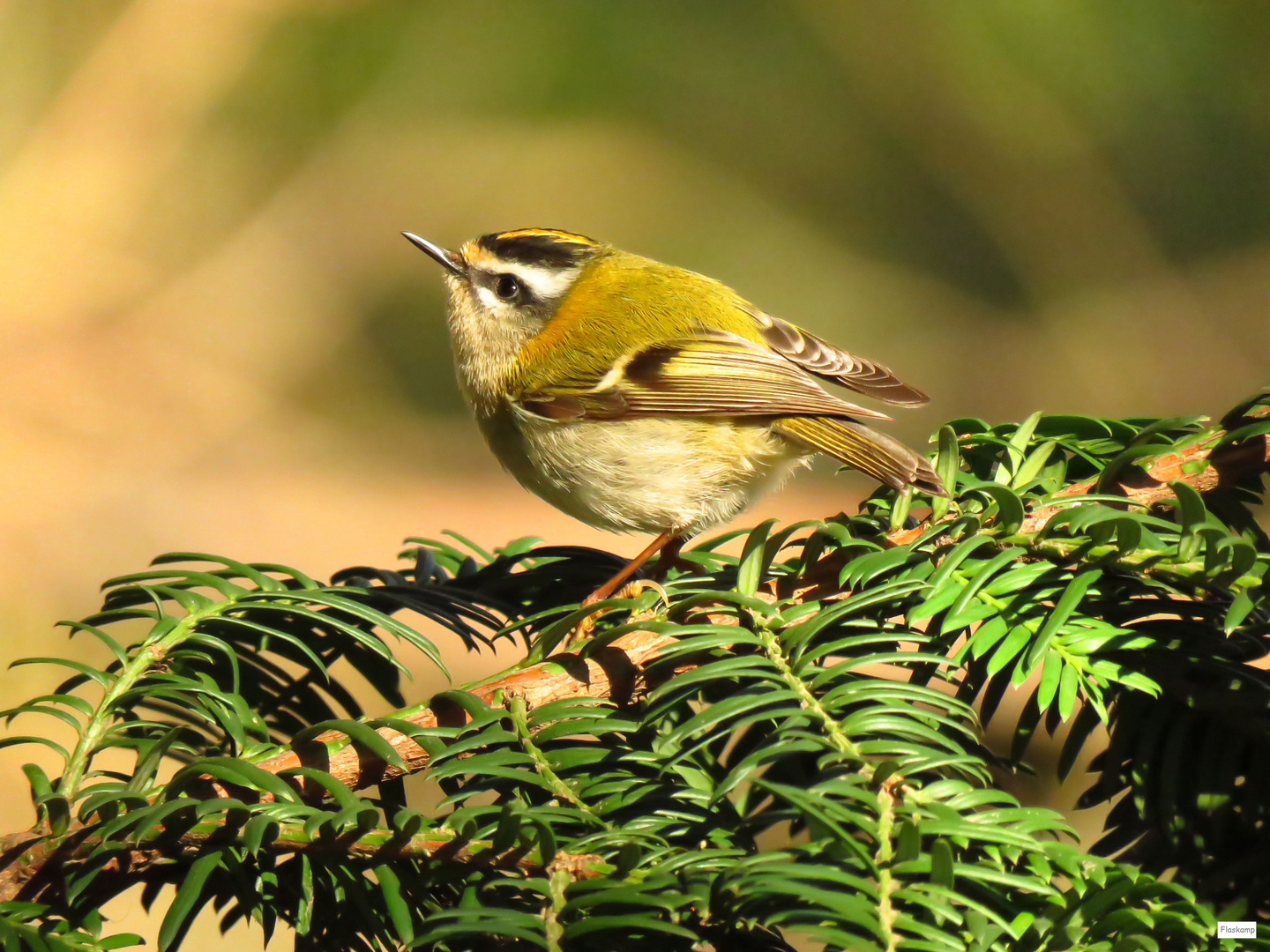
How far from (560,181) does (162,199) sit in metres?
1.07

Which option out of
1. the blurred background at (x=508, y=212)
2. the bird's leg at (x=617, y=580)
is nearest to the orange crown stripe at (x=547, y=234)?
the bird's leg at (x=617, y=580)

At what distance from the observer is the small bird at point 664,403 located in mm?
1287

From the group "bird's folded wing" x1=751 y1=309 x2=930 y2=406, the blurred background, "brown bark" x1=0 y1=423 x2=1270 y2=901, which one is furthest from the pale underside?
the blurred background

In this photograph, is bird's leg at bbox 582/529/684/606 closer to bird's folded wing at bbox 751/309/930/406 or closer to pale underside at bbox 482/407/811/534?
pale underside at bbox 482/407/811/534

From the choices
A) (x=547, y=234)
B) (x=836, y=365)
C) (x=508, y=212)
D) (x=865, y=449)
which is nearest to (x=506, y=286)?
(x=547, y=234)

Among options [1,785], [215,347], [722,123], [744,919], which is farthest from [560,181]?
[744,919]

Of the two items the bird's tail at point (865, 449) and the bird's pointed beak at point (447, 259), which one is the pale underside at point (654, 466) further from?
the bird's pointed beak at point (447, 259)

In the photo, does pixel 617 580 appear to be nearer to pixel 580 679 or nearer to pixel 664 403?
pixel 580 679

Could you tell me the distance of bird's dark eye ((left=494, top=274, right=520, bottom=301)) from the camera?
5.16 feet

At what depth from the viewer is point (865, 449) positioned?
109cm

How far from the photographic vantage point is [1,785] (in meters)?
1.89

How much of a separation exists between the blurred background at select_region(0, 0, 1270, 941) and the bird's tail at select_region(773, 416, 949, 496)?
4.10 ft

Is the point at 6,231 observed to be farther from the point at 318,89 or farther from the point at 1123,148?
the point at 1123,148

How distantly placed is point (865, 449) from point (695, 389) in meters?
0.29
